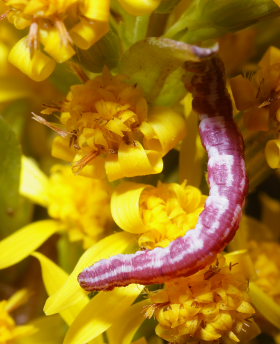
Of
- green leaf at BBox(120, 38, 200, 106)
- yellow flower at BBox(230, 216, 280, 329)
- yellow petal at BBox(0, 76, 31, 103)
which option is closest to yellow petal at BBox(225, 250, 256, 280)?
yellow flower at BBox(230, 216, 280, 329)

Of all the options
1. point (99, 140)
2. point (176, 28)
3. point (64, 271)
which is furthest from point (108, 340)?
point (176, 28)

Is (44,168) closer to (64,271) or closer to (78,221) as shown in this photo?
(78,221)

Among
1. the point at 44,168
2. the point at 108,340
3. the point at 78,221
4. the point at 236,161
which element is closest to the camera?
the point at 236,161

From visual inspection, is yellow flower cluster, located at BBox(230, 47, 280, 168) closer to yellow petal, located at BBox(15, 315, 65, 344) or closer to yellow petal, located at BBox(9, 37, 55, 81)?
yellow petal, located at BBox(9, 37, 55, 81)

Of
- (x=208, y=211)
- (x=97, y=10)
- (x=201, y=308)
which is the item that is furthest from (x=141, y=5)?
(x=201, y=308)

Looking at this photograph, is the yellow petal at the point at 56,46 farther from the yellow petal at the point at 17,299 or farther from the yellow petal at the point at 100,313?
the yellow petal at the point at 17,299

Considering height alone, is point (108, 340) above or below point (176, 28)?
below
